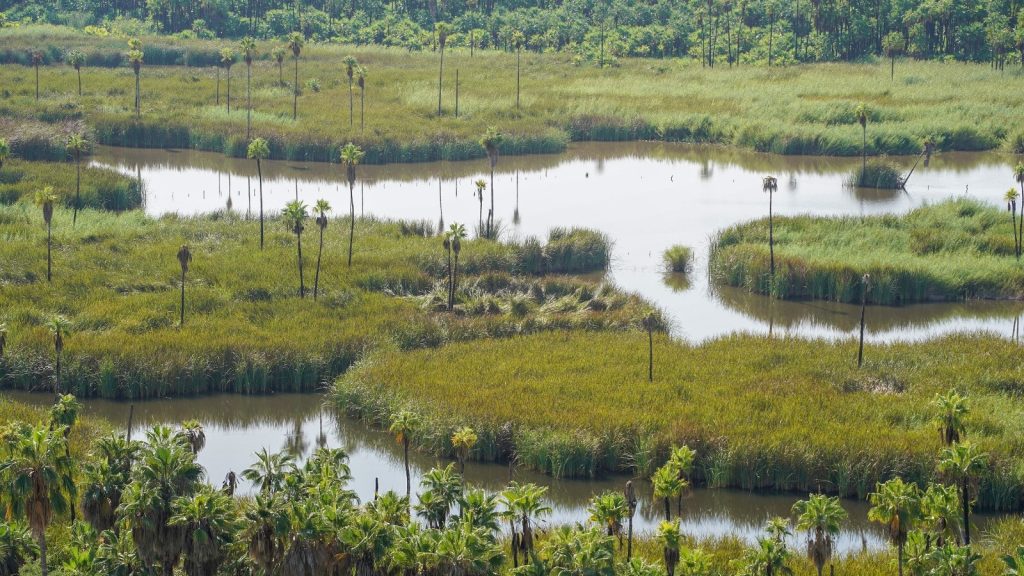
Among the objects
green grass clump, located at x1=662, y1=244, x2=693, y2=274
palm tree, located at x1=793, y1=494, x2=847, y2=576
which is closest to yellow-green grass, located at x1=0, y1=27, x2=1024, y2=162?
green grass clump, located at x1=662, y1=244, x2=693, y2=274

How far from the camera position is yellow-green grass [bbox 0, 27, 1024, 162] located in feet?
278

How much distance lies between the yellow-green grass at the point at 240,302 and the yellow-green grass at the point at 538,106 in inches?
1036

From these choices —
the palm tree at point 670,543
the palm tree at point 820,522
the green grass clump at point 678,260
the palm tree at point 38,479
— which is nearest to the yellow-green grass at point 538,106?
the green grass clump at point 678,260

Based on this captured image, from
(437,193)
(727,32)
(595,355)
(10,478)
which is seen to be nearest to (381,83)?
(437,193)

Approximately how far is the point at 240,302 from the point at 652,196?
1315 inches

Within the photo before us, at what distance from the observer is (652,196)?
74062 mm

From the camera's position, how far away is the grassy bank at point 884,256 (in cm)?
5172

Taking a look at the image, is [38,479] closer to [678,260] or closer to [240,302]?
[240,302]

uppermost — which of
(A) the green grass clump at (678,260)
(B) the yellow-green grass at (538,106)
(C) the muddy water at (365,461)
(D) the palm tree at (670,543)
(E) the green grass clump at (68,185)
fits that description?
(B) the yellow-green grass at (538,106)

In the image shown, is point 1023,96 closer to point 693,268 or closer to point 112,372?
point 693,268

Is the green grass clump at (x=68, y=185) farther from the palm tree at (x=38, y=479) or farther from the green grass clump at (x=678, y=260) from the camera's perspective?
the palm tree at (x=38, y=479)

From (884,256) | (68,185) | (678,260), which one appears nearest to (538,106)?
(68,185)

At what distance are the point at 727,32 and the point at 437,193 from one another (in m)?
65.0

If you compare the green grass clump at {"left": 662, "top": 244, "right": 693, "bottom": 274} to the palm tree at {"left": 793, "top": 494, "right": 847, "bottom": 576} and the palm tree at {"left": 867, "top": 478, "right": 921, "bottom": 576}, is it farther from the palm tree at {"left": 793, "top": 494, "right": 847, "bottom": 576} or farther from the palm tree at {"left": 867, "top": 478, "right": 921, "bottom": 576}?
the palm tree at {"left": 793, "top": 494, "right": 847, "bottom": 576}
